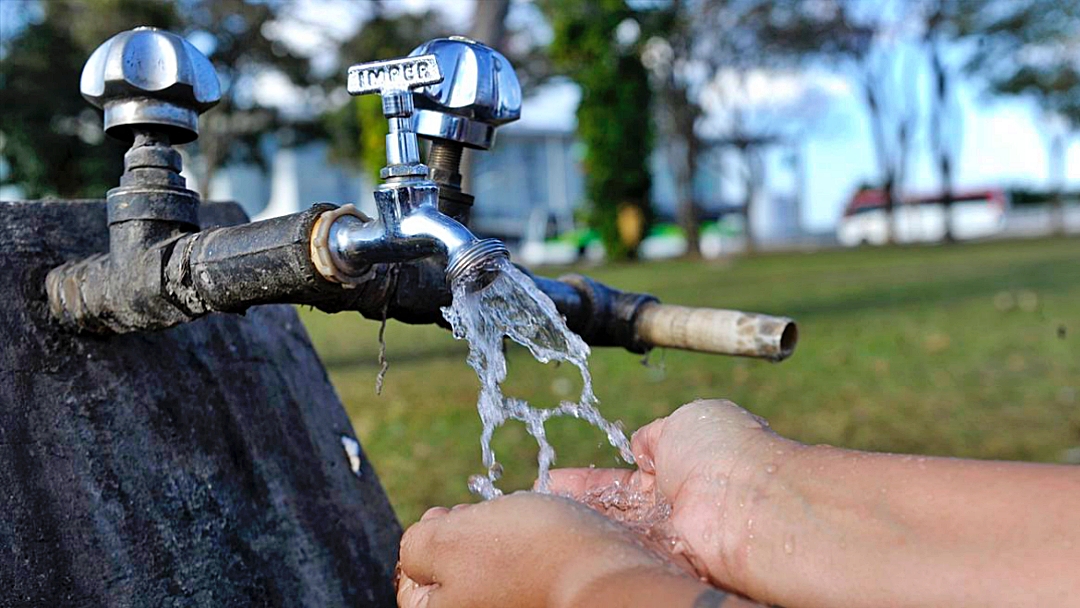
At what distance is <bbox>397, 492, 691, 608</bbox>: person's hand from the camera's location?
85 cm

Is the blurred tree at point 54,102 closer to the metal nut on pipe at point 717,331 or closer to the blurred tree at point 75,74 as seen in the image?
the blurred tree at point 75,74

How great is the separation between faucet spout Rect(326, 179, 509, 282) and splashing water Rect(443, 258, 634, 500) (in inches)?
3.3

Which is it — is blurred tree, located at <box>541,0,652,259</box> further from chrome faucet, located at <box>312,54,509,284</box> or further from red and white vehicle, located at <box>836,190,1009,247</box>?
chrome faucet, located at <box>312,54,509,284</box>

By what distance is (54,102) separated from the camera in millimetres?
19828

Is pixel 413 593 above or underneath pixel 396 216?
underneath

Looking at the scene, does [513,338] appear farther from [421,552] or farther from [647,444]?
[421,552]

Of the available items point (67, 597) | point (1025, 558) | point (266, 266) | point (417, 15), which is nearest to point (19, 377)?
point (67, 597)

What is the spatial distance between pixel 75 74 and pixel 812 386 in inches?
737

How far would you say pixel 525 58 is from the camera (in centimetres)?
2309

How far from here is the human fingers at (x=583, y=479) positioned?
4.03 ft

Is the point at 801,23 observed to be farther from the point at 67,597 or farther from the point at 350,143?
the point at 67,597

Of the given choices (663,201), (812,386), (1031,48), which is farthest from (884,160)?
(812,386)

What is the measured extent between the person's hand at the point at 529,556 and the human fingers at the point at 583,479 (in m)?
0.29

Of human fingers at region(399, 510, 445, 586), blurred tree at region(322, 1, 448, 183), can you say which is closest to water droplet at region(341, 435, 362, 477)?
human fingers at region(399, 510, 445, 586)
